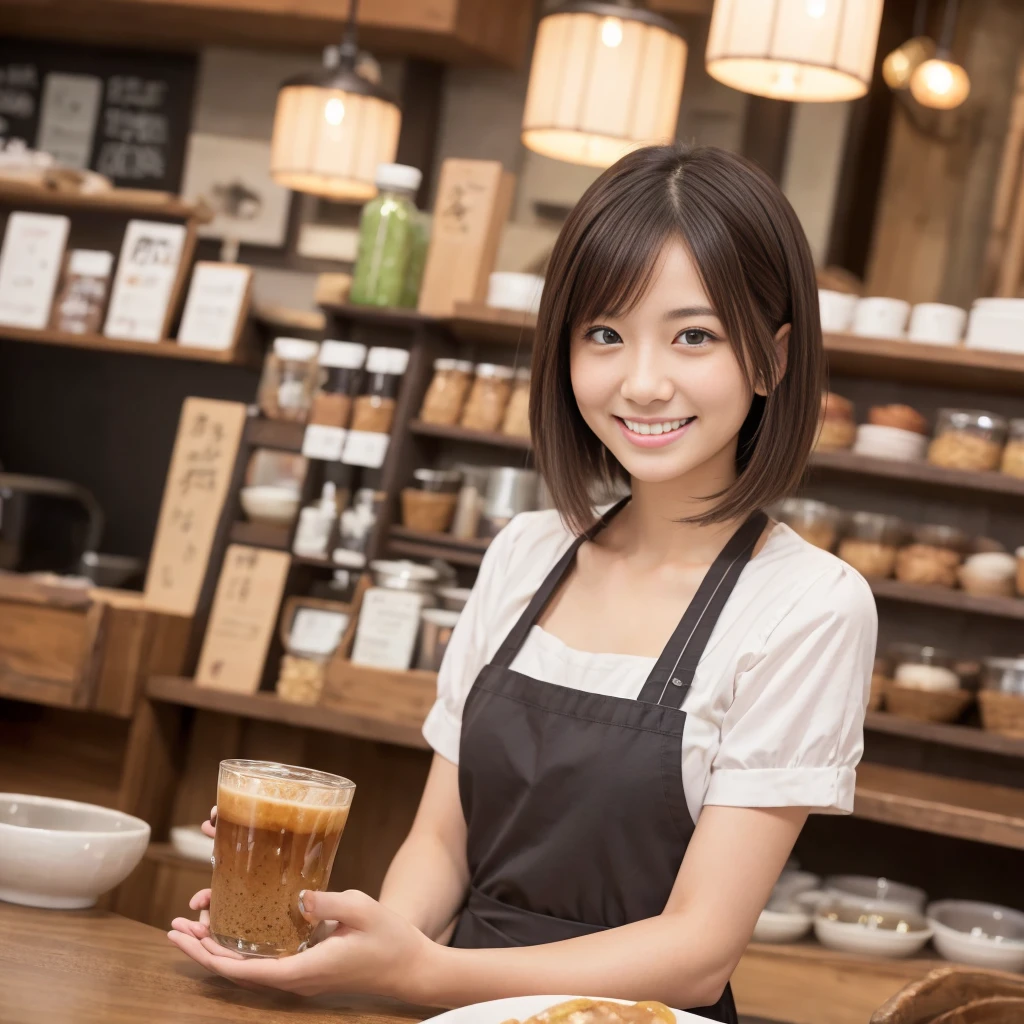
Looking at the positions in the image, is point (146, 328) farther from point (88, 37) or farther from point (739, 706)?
point (739, 706)

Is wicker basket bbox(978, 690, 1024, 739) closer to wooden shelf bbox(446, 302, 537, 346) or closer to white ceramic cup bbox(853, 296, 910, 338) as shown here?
white ceramic cup bbox(853, 296, 910, 338)

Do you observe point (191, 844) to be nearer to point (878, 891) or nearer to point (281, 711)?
point (281, 711)

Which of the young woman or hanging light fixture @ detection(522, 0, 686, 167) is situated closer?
the young woman

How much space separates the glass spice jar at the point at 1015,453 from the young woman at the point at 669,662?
1.73 m

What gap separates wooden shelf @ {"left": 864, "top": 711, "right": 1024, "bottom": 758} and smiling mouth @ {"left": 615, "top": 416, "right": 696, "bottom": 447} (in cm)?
182

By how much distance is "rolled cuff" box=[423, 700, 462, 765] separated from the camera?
1712mm

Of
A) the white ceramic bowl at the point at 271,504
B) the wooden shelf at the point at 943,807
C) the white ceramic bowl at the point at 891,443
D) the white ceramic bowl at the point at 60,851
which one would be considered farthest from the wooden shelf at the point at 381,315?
the white ceramic bowl at the point at 60,851

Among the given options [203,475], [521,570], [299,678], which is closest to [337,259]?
[203,475]

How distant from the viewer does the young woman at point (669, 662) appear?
4.64 feet

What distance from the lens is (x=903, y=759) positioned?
3381mm

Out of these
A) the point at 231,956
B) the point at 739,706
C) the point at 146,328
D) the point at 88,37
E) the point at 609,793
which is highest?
the point at 88,37

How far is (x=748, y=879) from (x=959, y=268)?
4.16 metres

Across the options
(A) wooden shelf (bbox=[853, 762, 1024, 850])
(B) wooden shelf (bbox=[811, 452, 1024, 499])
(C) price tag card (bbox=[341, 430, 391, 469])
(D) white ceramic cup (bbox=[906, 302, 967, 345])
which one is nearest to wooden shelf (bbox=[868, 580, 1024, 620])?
(B) wooden shelf (bbox=[811, 452, 1024, 499])

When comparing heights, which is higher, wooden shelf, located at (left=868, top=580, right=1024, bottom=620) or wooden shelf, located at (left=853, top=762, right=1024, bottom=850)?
wooden shelf, located at (left=868, top=580, right=1024, bottom=620)
